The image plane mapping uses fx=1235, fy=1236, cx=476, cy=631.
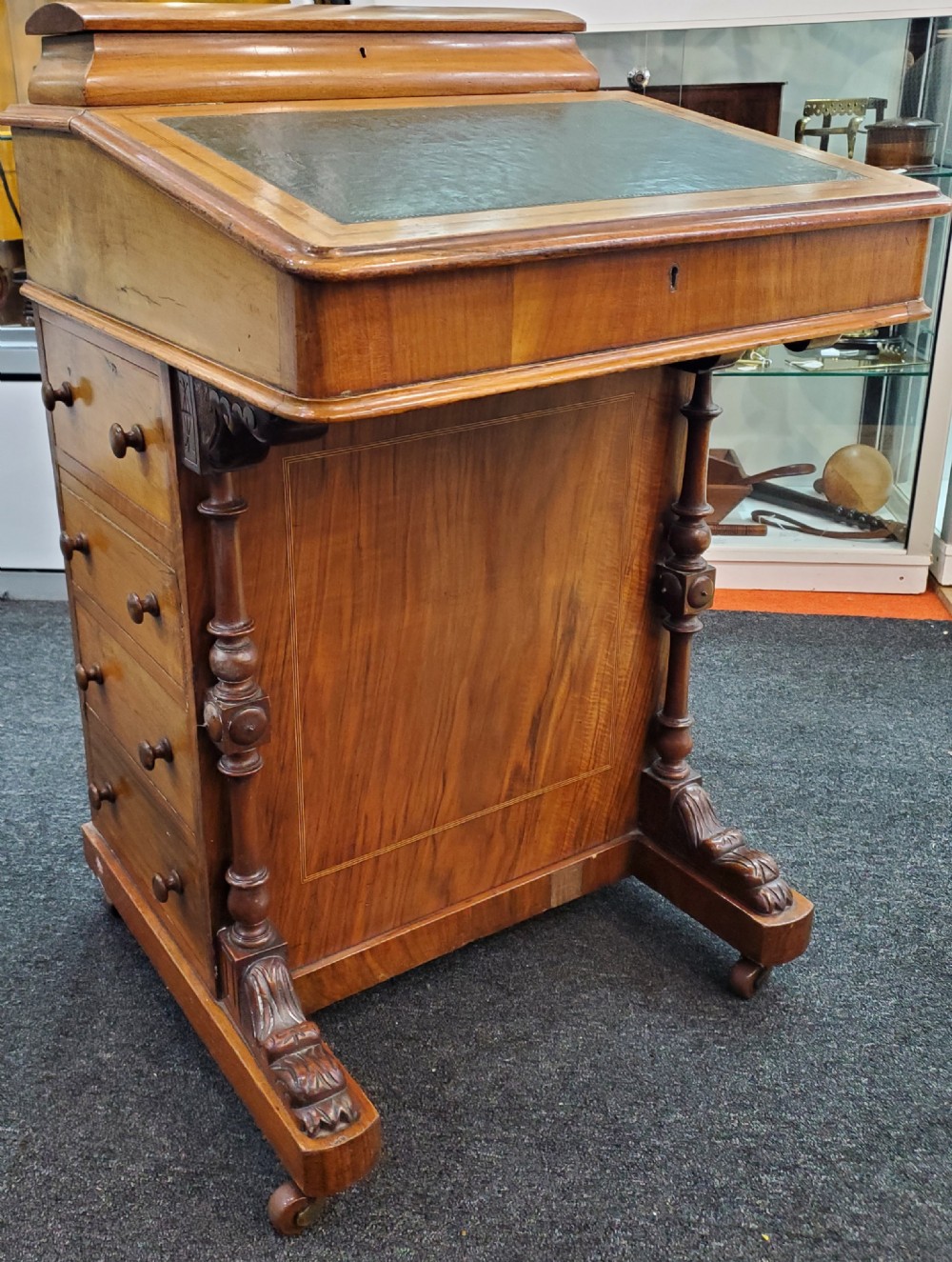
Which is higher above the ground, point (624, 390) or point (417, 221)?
point (417, 221)

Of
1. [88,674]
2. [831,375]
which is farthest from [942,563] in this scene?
[88,674]

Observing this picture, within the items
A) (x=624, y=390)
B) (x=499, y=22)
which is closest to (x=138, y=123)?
(x=499, y=22)

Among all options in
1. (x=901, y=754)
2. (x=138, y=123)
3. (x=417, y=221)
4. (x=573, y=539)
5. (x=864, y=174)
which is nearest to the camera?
(x=417, y=221)

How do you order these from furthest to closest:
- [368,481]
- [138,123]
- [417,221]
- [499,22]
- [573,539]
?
[573,539], [499,22], [368,481], [138,123], [417,221]

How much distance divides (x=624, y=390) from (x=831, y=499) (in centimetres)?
196

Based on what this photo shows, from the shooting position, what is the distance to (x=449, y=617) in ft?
5.74

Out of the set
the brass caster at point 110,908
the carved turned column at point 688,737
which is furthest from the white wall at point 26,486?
the carved turned column at point 688,737

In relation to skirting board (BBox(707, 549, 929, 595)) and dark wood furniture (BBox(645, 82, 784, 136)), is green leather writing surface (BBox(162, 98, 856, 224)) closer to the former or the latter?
dark wood furniture (BBox(645, 82, 784, 136))

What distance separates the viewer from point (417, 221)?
3.60 ft

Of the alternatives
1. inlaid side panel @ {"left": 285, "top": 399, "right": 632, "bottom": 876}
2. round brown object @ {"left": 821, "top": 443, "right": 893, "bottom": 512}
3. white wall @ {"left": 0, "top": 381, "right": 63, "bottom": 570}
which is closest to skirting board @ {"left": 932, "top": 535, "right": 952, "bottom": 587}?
round brown object @ {"left": 821, "top": 443, "right": 893, "bottom": 512}

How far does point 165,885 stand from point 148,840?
0.50 ft

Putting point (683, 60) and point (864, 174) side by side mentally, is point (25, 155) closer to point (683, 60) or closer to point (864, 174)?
point (864, 174)

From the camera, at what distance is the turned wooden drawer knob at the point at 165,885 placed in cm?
174

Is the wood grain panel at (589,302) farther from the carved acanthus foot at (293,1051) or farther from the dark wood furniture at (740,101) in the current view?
the dark wood furniture at (740,101)
